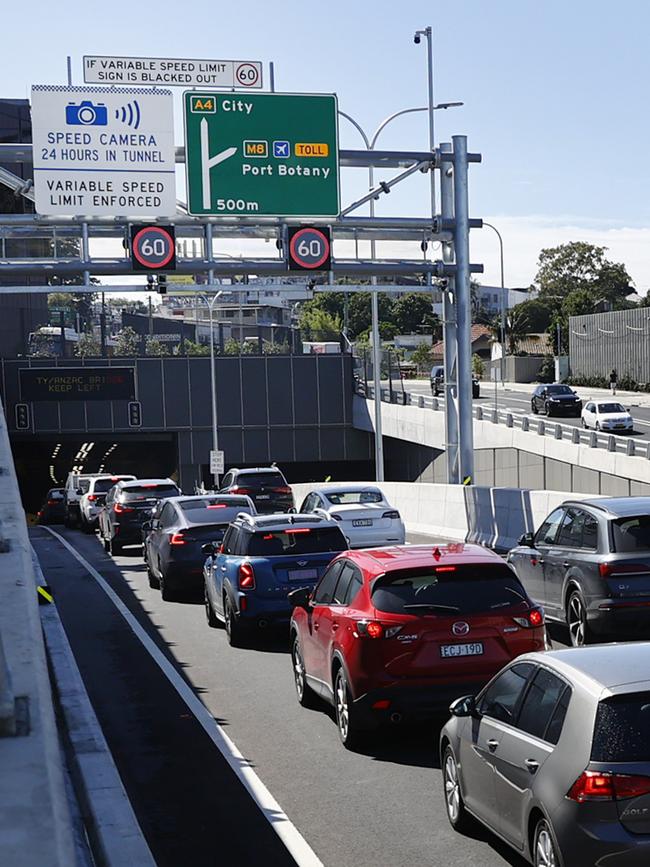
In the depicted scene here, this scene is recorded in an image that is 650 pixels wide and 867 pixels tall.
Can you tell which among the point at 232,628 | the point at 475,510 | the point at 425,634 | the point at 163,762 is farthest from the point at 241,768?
the point at 475,510

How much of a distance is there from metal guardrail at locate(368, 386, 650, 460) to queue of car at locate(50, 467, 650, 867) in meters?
28.0

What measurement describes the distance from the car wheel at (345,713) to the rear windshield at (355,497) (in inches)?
673

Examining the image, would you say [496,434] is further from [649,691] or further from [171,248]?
[649,691]

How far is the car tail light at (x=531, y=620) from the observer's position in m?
10.7

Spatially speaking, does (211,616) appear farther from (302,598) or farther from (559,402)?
(559,402)

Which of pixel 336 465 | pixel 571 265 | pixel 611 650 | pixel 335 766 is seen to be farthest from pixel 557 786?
pixel 571 265

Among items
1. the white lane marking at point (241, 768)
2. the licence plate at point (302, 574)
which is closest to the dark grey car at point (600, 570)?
the licence plate at point (302, 574)

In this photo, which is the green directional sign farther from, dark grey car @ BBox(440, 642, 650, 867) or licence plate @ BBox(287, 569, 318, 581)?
dark grey car @ BBox(440, 642, 650, 867)

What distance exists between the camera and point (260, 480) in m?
38.2

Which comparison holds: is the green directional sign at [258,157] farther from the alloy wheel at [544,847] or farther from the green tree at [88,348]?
the green tree at [88,348]

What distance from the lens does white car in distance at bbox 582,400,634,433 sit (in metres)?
62.7

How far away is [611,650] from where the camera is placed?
726 cm

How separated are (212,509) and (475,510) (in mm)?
9558

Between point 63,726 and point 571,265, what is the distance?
146m
